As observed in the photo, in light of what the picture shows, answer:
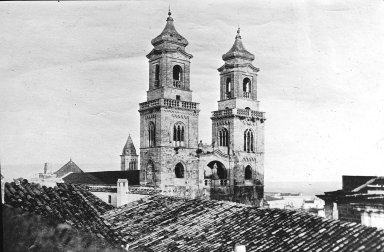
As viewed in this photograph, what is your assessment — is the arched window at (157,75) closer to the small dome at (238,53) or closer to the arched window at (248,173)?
the small dome at (238,53)

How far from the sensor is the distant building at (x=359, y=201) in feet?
28.5

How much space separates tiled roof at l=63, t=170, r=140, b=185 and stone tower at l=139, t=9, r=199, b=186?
8.10 m

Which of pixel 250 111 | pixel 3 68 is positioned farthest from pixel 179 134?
pixel 3 68

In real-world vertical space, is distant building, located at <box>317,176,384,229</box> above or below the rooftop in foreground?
above

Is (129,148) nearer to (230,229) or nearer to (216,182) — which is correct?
(216,182)

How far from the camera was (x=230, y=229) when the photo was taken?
10516mm

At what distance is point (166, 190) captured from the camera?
35031 mm

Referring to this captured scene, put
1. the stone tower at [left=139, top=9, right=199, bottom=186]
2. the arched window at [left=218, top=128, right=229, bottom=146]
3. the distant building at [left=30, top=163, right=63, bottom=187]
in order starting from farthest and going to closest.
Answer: the arched window at [left=218, top=128, right=229, bottom=146] → the stone tower at [left=139, top=9, right=199, bottom=186] → the distant building at [left=30, top=163, right=63, bottom=187]

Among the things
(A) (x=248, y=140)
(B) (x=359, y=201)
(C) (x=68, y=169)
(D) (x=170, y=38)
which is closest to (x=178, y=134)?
(D) (x=170, y=38)

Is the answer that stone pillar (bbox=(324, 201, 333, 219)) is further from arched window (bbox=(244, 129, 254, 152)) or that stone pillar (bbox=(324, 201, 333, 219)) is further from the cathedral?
arched window (bbox=(244, 129, 254, 152))

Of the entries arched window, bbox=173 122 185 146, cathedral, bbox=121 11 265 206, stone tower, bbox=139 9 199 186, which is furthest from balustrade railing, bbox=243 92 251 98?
arched window, bbox=173 122 185 146

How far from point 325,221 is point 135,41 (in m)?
7.36

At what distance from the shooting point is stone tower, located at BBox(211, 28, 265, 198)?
41.8 m

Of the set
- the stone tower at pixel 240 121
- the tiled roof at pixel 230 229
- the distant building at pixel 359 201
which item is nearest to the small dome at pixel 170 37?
the stone tower at pixel 240 121
